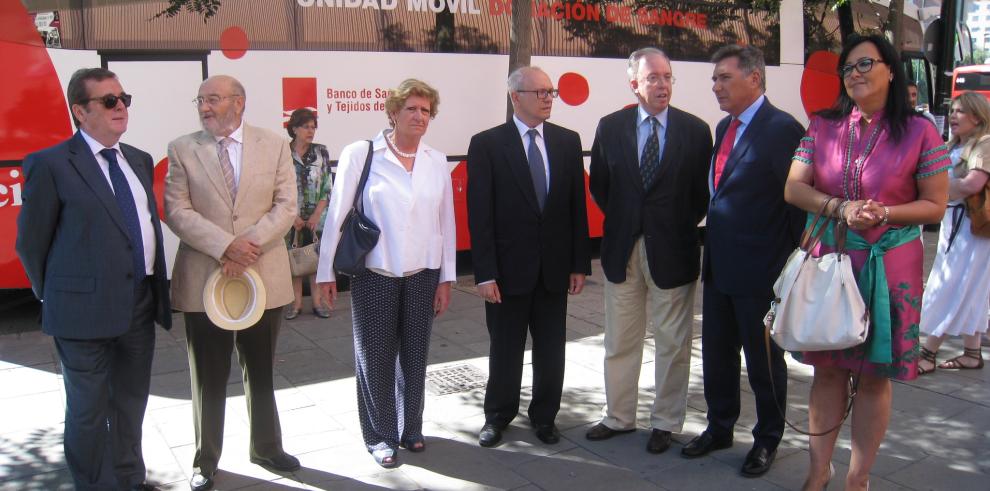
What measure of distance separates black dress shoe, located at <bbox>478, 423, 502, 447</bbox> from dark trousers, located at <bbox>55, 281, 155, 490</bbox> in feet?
5.31

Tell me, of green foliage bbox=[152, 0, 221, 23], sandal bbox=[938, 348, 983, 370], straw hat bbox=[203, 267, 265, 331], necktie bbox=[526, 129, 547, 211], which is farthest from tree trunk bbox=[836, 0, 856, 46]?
straw hat bbox=[203, 267, 265, 331]

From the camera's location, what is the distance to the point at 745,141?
3.74 meters

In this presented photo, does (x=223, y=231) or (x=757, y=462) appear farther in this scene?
(x=757, y=462)

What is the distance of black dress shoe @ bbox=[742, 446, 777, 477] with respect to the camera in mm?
3834

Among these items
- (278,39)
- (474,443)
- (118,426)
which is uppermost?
(278,39)

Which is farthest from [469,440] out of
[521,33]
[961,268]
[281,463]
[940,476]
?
[521,33]

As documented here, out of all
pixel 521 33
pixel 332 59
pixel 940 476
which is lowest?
pixel 940 476

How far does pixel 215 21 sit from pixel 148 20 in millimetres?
522

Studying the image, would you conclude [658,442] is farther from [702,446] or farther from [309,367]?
[309,367]

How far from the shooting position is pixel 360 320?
398 cm

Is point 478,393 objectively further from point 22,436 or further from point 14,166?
point 14,166

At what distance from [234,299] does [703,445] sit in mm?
2356

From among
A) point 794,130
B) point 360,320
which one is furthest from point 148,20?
point 794,130

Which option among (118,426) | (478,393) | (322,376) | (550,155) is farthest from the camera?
(322,376)
